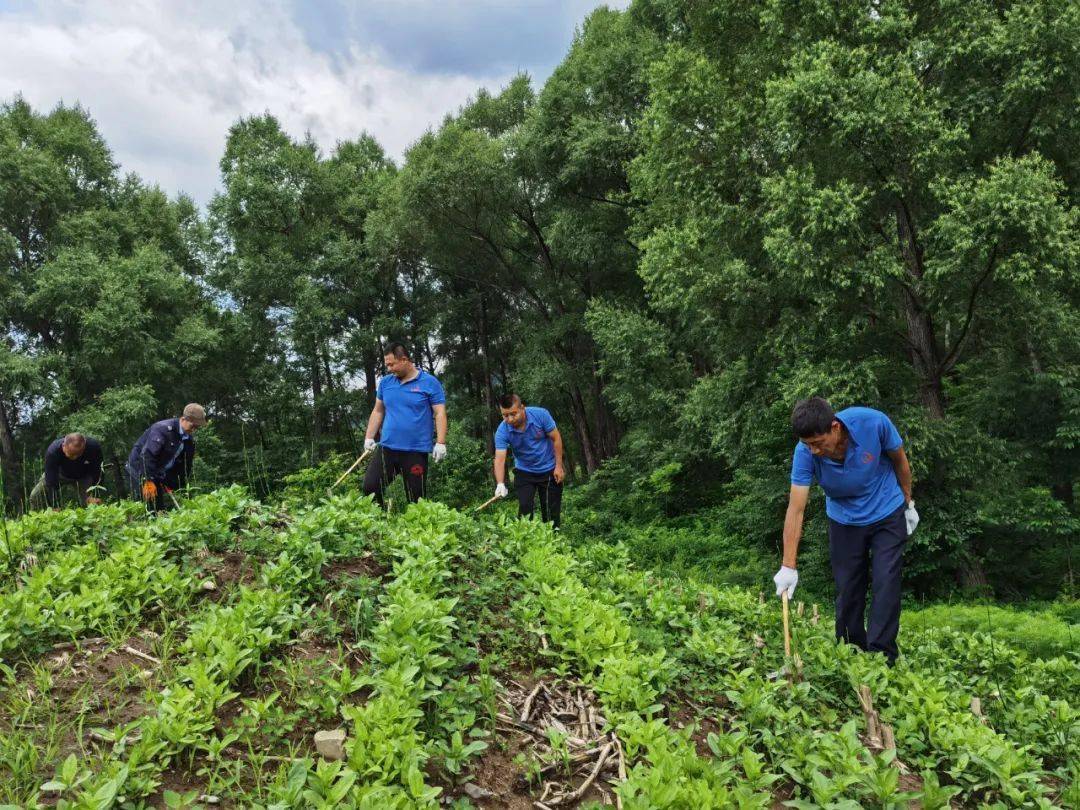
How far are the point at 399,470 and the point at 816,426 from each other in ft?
13.4

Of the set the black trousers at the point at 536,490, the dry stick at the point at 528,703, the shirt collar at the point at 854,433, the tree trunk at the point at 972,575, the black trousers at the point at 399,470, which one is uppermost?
the shirt collar at the point at 854,433

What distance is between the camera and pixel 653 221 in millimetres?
15586

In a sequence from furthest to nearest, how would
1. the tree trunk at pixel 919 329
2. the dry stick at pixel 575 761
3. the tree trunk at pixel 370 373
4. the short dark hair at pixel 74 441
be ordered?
the tree trunk at pixel 370 373, the tree trunk at pixel 919 329, the short dark hair at pixel 74 441, the dry stick at pixel 575 761

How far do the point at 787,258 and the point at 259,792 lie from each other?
8.02 m

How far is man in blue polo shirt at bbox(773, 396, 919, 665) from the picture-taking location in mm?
4141

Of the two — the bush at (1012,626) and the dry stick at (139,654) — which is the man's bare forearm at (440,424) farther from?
the bush at (1012,626)

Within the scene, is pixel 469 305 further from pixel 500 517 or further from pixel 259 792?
pixel 259 792

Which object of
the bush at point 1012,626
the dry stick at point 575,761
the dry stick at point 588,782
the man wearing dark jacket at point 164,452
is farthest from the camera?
the man wearing dark jacket at point 164,452

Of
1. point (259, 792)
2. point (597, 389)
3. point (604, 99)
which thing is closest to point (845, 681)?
point (259, 792)

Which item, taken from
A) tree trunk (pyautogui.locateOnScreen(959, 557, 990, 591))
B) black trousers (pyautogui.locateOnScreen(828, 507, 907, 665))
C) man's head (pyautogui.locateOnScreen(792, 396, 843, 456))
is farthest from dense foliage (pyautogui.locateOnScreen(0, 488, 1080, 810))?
tree trunk (pyautogui.locateOnScreen(959, 557, 990, 591))

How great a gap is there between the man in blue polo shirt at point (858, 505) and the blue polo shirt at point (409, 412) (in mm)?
3475

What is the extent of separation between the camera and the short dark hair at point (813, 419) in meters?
4.05

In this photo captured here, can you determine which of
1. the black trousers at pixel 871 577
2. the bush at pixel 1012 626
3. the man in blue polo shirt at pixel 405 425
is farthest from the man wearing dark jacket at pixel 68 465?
the bush at pixel 1012 626

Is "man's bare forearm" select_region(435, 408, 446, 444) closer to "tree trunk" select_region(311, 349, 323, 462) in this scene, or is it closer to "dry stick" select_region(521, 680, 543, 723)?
"dry stick" select_region(521, 680, 543, 723)
